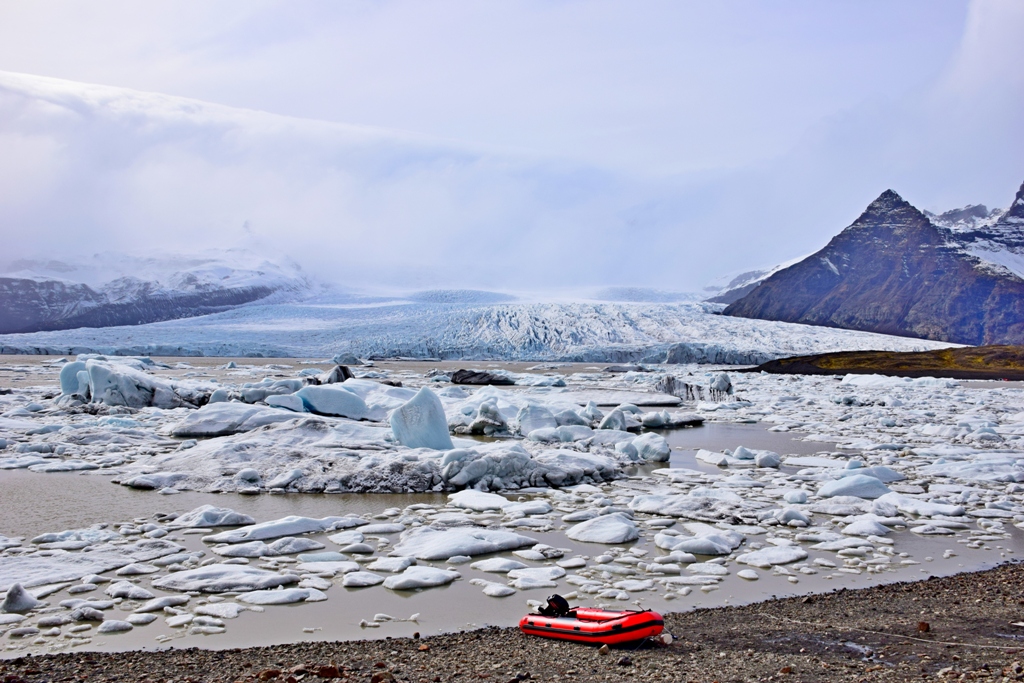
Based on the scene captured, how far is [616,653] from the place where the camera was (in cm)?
371

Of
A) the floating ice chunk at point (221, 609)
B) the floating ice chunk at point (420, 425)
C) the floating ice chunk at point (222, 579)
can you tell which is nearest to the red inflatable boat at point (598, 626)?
the floating ice chunk at point (221, 609)

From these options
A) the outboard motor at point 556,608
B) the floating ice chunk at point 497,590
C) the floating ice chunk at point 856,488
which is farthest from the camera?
the floating ice chunk at point 856,488

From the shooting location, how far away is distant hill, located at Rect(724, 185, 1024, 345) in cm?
5853

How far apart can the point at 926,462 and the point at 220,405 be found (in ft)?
35.3

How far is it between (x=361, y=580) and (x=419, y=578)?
0.39 meters

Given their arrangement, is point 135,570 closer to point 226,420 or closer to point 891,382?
point 226,420

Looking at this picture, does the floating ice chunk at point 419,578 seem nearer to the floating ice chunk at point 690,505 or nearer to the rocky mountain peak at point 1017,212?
the floating ice chunk at point 690,505

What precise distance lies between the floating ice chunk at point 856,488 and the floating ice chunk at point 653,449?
2762 mm

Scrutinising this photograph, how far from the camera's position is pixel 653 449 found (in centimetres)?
1059

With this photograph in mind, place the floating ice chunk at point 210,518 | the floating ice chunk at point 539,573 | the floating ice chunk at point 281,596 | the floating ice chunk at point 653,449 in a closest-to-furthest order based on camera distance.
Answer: the floating ice chunk at point 281,596
the floating ice chunk at point 539,573
the floating ice chunk at point 210,518
the floating ice chunk at point 653,449

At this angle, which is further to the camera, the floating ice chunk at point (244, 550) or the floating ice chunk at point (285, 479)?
the floating ice chunk at point (285, 479)

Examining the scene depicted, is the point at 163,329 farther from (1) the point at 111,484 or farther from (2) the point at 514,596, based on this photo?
(2) the point at 514,596

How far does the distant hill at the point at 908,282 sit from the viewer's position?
192 feet

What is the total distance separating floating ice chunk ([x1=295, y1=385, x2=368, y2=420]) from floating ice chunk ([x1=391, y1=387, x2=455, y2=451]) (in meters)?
3.89
